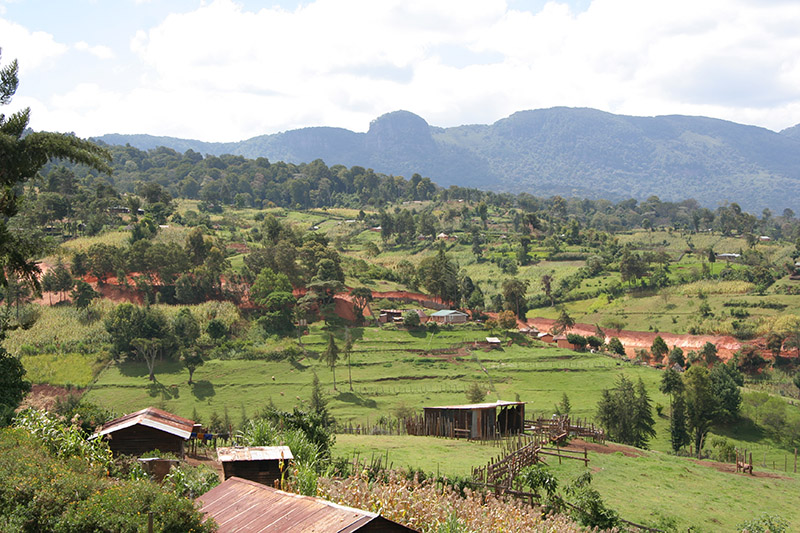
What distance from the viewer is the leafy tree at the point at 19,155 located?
53.7 feet

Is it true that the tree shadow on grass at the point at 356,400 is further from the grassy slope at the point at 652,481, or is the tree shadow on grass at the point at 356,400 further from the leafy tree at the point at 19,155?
the leafy tree at the point at 19,155

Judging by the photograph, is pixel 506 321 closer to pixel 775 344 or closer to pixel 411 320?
pixel 411 320

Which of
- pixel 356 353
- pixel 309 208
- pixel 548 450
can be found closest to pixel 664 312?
pixel 356 353

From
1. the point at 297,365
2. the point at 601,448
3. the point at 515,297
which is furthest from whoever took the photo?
the point at 515,297

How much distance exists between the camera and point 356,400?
49406mm

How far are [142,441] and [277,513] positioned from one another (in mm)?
14384

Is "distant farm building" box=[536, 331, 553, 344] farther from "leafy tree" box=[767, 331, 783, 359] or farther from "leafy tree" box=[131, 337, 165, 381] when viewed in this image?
"leafy tree" box=[131, 337, 165, 381]

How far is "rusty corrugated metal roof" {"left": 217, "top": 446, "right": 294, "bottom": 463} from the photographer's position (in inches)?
562

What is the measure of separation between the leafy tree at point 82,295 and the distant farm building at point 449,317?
35.6 meters

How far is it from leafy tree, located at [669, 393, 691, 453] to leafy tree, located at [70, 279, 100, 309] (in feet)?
179

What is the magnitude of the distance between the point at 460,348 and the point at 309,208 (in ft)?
352

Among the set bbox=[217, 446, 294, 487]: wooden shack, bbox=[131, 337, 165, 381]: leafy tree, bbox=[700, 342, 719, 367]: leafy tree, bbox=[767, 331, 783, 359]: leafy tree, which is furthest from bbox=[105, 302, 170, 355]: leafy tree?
bbox=[767, 331, 783, 359]: leafy tree

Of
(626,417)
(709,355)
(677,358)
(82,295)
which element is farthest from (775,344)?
(82,295)

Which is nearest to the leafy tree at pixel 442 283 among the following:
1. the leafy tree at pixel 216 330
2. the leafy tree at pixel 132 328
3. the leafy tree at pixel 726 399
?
the leafy tree at pixel 216 330
